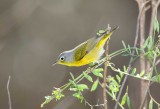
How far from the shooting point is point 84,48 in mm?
1645

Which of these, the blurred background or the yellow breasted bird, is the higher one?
the blurred background

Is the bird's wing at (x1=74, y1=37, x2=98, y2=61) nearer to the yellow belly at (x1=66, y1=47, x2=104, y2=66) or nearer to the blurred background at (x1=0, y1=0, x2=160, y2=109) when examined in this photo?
the yellow belly at (x1=66, y1=47, x2=104, y2=66)

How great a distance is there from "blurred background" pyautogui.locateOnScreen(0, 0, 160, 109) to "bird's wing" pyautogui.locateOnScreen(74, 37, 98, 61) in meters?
1.76

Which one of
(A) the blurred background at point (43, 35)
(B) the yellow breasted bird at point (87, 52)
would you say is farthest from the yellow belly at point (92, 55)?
(A) the blurred background at point (43, 35)

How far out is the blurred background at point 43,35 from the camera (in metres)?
3.52

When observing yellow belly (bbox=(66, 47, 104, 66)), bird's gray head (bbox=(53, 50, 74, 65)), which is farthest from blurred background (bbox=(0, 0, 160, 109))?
yellow belly (bbox=(66, 47, 104, 66))

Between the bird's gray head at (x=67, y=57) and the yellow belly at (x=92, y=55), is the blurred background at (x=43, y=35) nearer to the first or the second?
the bird's gray head at (x=67, y=57)

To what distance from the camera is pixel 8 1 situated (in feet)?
12.1

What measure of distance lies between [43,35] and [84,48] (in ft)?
6.90

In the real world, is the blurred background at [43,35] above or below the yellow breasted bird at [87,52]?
above

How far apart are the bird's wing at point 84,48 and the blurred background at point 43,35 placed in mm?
1764

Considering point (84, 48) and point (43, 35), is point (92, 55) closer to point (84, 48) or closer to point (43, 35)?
point (84, 48)

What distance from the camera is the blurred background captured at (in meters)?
3.52

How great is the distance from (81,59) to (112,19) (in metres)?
1.97
